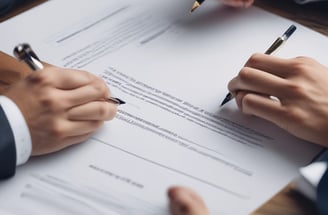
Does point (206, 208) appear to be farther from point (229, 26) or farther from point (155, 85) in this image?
point (229, 26)

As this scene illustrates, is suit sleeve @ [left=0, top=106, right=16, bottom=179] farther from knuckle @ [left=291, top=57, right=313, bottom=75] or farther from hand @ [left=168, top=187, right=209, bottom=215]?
knuckle @ [left=291, top=57, right=313, bottom=75]

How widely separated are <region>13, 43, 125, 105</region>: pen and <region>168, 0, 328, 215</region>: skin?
0.17 meters

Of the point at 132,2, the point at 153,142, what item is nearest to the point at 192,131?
the point at 153,142

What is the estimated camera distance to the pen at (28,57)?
0.71 metres

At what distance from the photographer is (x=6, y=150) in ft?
2.19

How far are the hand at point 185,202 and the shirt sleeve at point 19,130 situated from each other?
0.19 meters

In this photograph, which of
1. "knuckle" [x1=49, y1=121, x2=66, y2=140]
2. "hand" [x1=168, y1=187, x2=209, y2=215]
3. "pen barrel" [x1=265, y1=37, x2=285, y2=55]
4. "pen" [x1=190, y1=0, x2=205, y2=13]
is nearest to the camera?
"hand" [x1=168, y1=187, x2=209, y2=215]

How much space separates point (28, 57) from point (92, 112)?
114 millimetres

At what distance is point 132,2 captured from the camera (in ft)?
3.08

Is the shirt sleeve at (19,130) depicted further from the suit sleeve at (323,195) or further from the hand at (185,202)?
the suit sleeve at (323,195)

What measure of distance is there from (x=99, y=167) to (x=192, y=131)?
130 mm

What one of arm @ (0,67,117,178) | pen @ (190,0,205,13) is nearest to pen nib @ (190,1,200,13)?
pen @ (190,0,205,13)

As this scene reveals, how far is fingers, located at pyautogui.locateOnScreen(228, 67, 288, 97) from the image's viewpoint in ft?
2.41

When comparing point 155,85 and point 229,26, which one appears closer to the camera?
point 155,85
